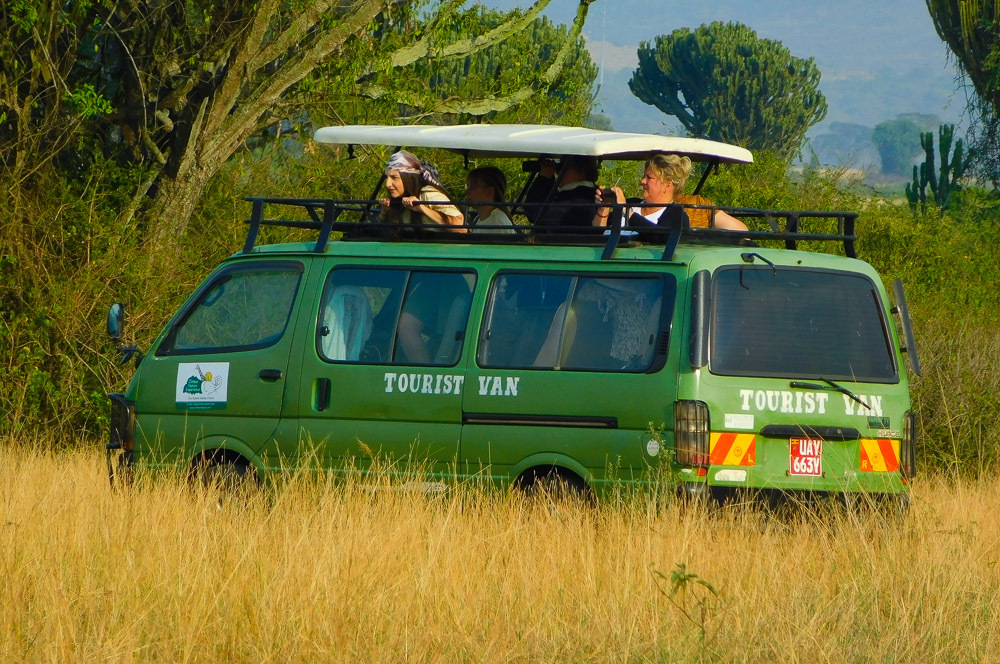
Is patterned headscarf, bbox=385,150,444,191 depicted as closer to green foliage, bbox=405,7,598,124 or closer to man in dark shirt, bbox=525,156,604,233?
man in dark shirt, bbox=525,156,604,233

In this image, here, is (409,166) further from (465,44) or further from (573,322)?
(465,44)

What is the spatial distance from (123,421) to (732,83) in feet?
232

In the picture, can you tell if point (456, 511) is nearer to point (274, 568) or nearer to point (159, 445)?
point (274, 568)

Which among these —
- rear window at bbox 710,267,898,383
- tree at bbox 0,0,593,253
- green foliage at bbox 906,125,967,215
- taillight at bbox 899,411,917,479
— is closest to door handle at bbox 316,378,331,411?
rear window at bbox 710,267,898,383

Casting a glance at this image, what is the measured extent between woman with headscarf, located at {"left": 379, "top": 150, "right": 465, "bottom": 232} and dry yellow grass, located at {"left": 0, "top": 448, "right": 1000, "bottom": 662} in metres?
1.91

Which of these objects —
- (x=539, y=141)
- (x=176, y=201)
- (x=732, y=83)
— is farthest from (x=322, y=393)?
(x=732, y=83)

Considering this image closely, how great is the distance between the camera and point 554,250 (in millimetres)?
7199

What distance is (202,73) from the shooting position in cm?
1348

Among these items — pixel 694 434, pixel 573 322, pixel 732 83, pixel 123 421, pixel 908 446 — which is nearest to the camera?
pixel 694 434

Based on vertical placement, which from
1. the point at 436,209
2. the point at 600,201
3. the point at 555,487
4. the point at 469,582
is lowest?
the point at 469,582

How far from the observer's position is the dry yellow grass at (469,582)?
493 cm

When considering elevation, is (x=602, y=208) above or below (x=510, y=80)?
below

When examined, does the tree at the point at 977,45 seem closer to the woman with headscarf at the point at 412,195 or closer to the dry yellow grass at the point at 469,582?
the woman with headscarf at the point at 412,195

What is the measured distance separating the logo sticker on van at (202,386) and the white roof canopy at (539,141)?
159 centimetres
